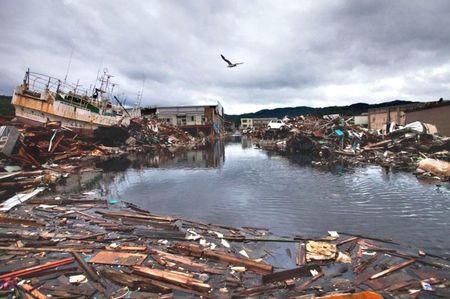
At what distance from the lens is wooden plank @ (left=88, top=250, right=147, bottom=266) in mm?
5969

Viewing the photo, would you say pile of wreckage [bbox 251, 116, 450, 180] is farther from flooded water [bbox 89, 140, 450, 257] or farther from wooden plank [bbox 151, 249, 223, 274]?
wooden plank [bbox 151, 249, 223, 274]

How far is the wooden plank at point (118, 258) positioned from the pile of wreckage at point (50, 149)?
888 centimetres

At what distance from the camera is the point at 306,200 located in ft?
37.5

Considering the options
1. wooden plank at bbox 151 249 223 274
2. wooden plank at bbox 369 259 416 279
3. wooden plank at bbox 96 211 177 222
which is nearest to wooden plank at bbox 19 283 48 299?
wooden plank at bbox 151 249 223 274

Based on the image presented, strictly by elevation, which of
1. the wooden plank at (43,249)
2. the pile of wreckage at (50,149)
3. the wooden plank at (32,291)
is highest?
the pile of wreckage at (50,149)

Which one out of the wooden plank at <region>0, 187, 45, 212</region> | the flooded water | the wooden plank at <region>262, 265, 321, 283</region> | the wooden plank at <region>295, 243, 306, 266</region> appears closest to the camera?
the wooden plank at <region>262, 265, 321, 283</region>

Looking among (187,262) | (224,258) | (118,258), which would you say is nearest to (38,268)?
(118,258)

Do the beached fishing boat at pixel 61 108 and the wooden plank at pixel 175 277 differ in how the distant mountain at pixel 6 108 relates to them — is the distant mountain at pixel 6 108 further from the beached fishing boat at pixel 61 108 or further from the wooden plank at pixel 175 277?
the wooden plank at pixel 175 277

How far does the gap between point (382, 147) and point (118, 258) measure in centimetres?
2497

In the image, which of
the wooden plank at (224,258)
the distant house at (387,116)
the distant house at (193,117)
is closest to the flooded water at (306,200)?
the wooden plank at (224,258)

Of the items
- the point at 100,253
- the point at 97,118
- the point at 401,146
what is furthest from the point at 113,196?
the point at 97,118

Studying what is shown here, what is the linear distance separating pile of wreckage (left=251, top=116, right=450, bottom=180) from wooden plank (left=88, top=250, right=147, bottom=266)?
599 inches

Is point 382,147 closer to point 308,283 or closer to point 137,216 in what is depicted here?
point 137,216

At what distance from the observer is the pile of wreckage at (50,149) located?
49.5ft
